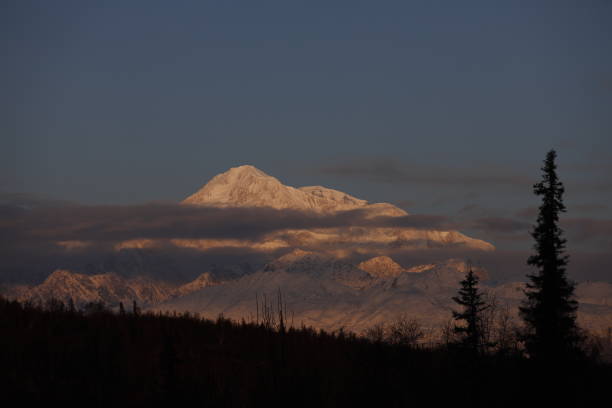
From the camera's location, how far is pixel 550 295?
44688 mm

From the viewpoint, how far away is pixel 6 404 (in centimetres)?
2361

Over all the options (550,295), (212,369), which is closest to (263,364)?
(212,369)

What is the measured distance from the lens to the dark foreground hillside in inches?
1003

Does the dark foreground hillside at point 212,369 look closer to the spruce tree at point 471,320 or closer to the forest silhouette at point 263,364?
the forest silhouette at point 263,364

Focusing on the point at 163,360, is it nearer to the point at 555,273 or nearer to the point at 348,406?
the point at 348,406

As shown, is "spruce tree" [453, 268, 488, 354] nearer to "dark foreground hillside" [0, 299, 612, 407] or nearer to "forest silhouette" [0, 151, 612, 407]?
"forest silhouette" [0, 151, 612, 407]

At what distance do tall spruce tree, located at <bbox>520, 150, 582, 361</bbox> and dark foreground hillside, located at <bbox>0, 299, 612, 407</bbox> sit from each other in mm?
2396

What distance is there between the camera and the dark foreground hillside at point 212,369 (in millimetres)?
25469

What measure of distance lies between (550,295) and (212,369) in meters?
22.3

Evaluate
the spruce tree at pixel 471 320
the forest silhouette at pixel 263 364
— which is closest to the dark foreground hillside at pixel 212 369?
the forest silhouette at pixel 263 364

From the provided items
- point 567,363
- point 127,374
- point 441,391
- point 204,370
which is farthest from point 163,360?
point 567,363

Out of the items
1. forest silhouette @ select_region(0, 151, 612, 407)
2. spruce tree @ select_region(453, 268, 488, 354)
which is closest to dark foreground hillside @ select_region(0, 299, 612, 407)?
forest silhouette @ select_region(0, 151, 612, 407)

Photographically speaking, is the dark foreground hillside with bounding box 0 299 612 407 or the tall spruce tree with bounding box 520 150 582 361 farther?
the tall spruce tree with bounding box 520 150 582 361

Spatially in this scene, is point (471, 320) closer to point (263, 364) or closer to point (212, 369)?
point (263, 364)
